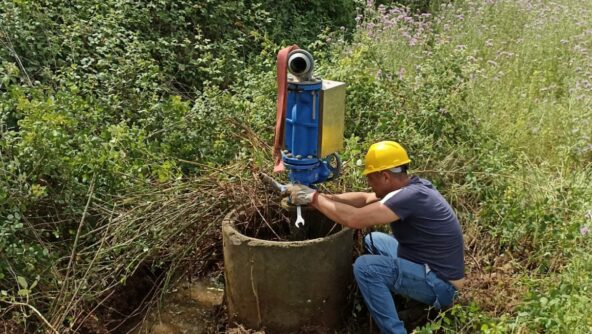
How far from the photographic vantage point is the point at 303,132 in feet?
10.5

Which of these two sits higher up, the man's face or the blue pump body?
the blue pump body

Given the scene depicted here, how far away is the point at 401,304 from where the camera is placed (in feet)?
12.2

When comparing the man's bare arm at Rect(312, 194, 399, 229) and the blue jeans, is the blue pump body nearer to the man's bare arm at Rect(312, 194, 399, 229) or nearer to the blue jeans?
the man's bare arm at Rect(312, 194, 399, 229)

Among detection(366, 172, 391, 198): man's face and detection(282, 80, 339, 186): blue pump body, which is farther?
detection(366, 172, 391, 198): man's face

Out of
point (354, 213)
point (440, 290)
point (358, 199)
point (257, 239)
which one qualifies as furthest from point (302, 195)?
point (440, 290)

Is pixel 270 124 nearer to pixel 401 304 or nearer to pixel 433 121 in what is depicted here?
pixel 433 121

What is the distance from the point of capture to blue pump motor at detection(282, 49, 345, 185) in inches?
124

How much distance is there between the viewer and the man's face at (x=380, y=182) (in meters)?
3.38

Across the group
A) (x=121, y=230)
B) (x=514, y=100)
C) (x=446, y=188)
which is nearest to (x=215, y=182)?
(x=121, y=230)

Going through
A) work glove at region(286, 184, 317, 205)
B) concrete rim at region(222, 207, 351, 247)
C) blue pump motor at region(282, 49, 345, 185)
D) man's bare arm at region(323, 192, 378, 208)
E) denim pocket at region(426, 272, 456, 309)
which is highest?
blue pump motor at region(282, 49, 345, 185)

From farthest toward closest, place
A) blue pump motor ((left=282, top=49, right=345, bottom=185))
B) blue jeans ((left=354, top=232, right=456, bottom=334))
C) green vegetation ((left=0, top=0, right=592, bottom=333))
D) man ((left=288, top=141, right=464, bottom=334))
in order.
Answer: green vegetation ((left=0, top=0, right=592, bottom=333)) < blue jeans ((left=354, top=232, right=456, bottom=334)) < man ((left=288, top=141, right=464, bottom=334)) < blue pump motor ((left=282, top=49, right=345, bottom=185))

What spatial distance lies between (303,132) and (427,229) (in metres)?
0.86

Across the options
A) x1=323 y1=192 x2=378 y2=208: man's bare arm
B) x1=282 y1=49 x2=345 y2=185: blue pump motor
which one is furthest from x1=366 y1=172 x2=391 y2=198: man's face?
x1=282 y1=49 x2=345 y2=185: blue pump motor

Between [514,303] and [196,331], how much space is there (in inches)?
72.4
